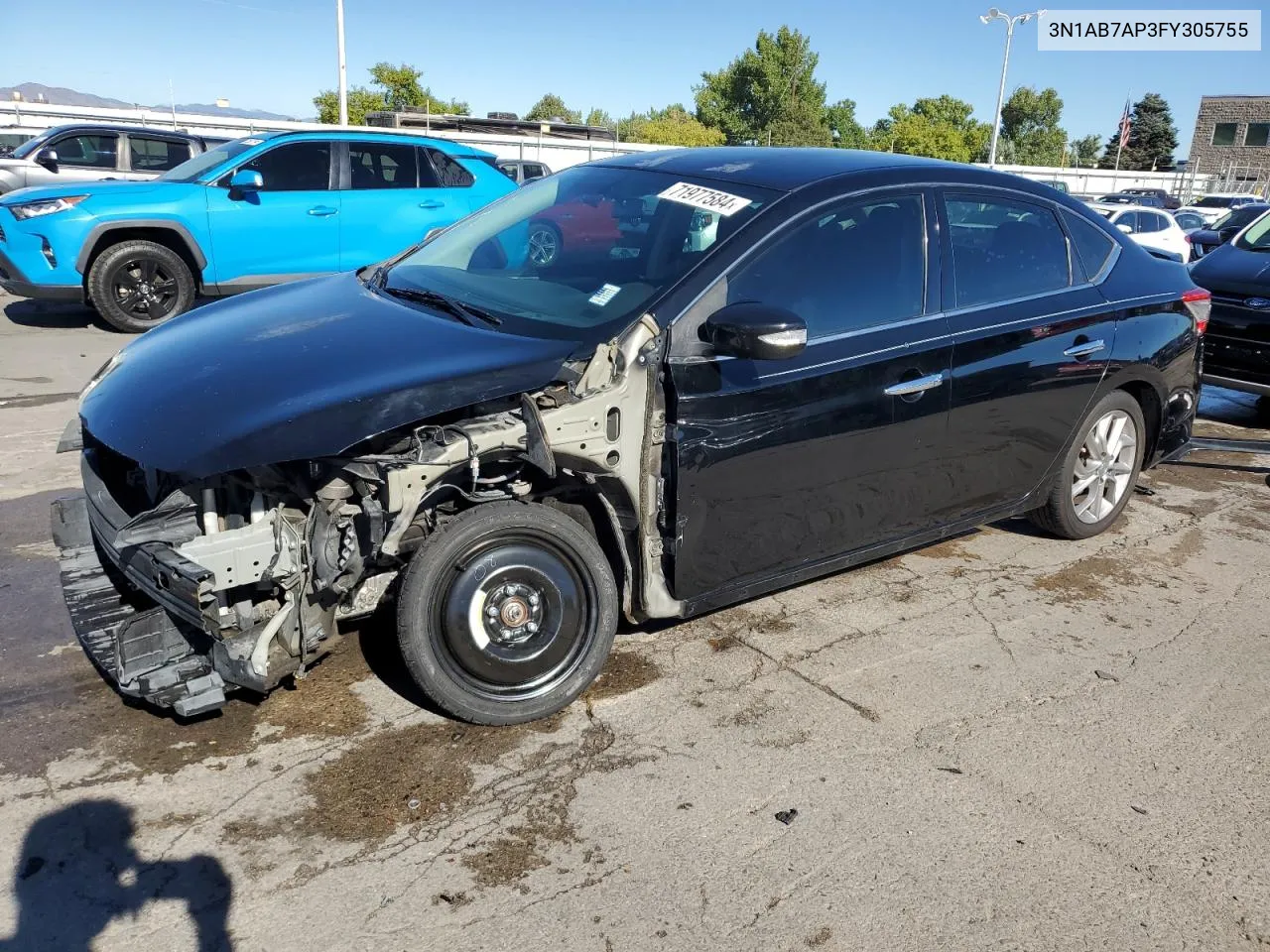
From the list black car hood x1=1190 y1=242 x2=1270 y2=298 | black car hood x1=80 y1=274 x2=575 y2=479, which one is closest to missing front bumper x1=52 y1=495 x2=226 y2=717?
black car hood x1=80 y1=274 x2=575 y2=479

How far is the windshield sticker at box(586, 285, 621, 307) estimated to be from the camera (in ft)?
11.2

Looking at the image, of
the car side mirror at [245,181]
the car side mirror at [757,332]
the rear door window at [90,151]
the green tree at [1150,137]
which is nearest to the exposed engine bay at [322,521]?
the car side mirror at [757,332]

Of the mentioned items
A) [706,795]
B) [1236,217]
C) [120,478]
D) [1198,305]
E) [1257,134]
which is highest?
[1257,134]

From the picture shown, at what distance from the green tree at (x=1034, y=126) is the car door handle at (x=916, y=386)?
74177 mm

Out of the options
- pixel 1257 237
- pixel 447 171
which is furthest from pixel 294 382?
pixel 1257 237

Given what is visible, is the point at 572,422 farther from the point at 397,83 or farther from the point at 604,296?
the point at 397,83

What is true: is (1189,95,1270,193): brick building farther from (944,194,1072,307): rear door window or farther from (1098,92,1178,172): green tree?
(944,194,1072,307): rear door window

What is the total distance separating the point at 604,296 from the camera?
345 cm

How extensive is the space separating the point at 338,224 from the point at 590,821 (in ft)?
26.6

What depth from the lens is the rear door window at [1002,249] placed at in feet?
13.2

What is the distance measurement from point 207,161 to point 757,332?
27.1ft

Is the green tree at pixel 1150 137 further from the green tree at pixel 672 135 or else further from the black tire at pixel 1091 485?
the black tire at pixel 1091 485

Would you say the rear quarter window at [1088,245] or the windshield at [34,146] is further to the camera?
the windshield at [34,146]

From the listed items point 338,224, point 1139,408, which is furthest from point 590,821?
point 338,224
